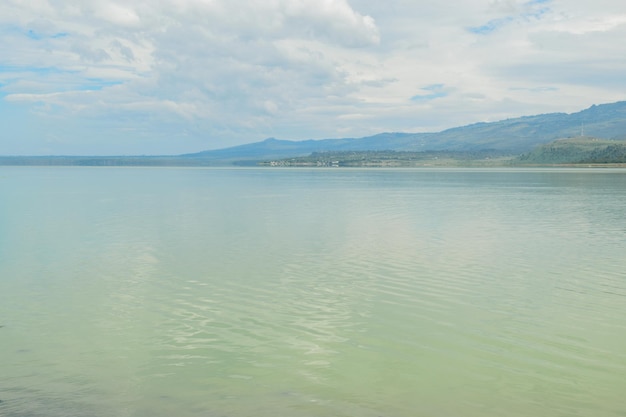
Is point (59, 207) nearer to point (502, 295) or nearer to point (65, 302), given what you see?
point (65, 302)

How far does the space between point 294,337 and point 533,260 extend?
16.3 meters

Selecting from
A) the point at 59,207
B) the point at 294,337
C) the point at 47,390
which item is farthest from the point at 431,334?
the point at 59,207

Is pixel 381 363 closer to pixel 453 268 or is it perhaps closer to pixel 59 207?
pixel 453 268

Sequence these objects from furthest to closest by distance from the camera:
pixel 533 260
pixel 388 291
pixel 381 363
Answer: pixel 533 260, pixel 388 291, pixel 381 363

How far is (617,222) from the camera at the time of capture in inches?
1699

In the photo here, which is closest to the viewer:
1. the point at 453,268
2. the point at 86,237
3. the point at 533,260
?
the point at 453,268

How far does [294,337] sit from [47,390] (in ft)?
20.2

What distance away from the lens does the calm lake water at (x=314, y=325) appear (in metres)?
11.9

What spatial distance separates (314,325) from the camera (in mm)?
17094

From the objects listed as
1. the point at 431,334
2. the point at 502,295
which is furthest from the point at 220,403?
the point at 502,295

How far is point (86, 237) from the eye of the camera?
3706cm

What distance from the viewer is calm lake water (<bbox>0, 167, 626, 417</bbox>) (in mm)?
11867

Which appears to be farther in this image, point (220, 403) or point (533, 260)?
point (533, 260)

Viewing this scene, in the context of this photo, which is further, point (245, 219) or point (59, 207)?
point (59, 207)
